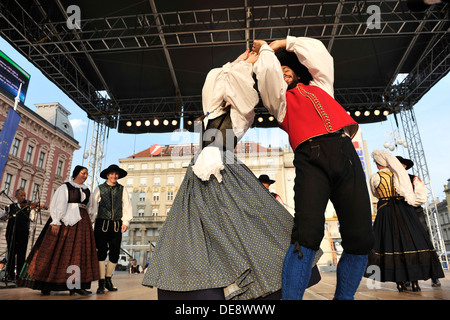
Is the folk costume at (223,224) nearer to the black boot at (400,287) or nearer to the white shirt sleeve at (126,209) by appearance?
the black boot at (400,287)

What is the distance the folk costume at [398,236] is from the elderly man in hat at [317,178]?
229 centimetres

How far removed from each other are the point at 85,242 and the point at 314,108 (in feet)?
10.8

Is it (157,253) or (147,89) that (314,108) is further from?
(147,89)

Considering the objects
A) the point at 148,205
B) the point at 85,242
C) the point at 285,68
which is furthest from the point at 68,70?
the point at 148,205

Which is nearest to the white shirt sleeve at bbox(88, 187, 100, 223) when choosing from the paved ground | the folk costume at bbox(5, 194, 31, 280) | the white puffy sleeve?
the paved ground

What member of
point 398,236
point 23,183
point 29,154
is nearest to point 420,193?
point 398,236

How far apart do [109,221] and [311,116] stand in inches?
129

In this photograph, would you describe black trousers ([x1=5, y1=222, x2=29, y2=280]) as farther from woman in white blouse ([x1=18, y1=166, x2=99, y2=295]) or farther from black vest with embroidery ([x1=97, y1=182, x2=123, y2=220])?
black vest with embroidery ([x1=97, y1=182, x2=123, y2=220])

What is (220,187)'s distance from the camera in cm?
153

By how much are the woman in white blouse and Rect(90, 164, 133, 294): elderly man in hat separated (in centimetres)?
13

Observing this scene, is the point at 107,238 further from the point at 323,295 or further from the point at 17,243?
the point at 323,295

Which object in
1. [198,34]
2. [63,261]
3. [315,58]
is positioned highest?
[198,34]

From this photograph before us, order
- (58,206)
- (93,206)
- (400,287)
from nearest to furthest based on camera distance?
(400,287) → (58,206) → (93,206)

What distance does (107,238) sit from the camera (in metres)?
3.88
